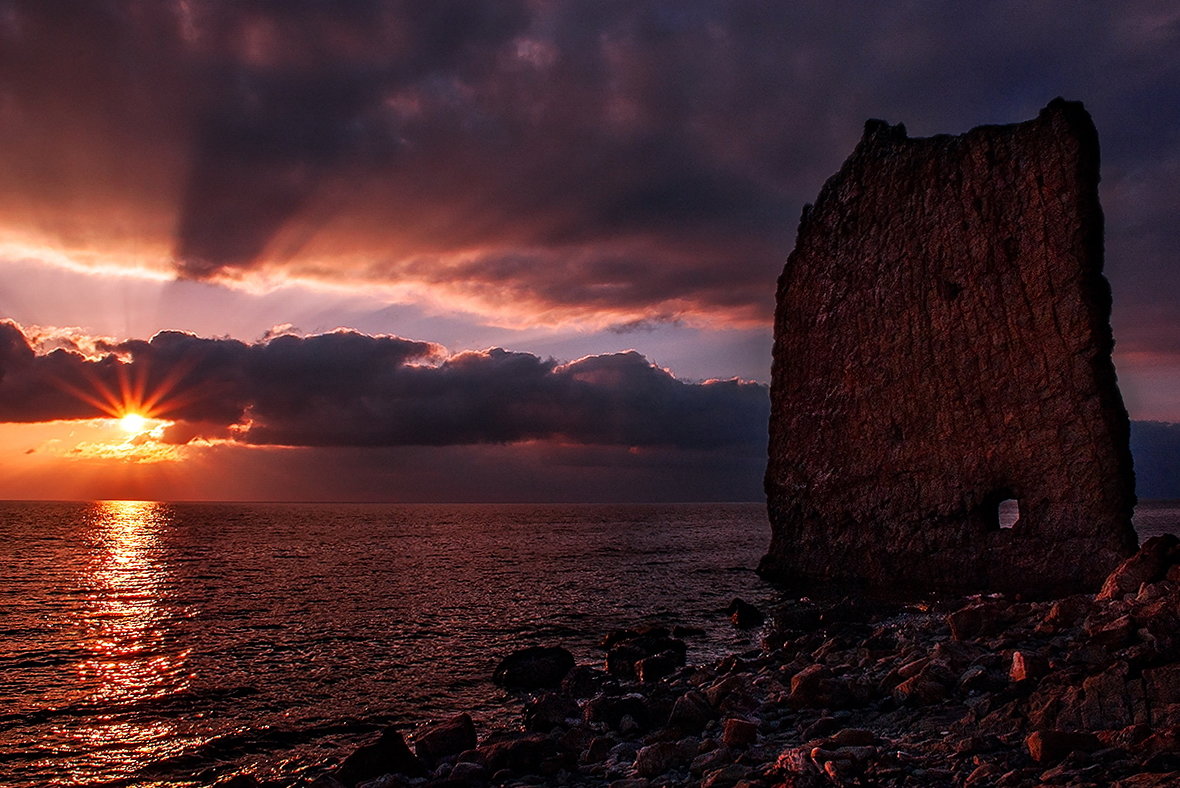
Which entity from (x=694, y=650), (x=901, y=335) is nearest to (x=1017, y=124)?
(x=901, y=335)

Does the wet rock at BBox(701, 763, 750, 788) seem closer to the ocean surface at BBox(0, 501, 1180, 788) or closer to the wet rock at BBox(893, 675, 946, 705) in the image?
the wet rock at BBox(893, 675, 946, 705)

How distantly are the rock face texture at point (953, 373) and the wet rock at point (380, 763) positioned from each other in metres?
25.3

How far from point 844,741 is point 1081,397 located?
891 inches

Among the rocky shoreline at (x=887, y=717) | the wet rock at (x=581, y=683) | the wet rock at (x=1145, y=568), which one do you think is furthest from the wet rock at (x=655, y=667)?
the wet rock at (x=1145, y=568)

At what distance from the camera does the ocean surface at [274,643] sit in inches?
640

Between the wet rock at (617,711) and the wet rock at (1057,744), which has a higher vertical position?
the wet rock at (1057,744)

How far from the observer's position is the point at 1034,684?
12.5 meters

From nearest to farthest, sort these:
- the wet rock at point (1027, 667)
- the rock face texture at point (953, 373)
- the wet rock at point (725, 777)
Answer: the wet rock at point (725, 777)
the wet rock at point (1027, 667)
the rock face texture at point (953, 373)

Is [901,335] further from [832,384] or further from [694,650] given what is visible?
[694,650]

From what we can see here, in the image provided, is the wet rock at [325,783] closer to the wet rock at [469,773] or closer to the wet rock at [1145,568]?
the wet rock at [469,773]

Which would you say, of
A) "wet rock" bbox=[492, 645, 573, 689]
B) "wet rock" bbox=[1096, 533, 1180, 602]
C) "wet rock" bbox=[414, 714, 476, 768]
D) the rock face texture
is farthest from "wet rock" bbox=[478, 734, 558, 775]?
the rock face texture

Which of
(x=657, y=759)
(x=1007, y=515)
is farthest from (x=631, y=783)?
Answer: (x=1007, y=515)

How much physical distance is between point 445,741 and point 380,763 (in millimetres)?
1607

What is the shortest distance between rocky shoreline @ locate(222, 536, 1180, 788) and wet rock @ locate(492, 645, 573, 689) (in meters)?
0.06
